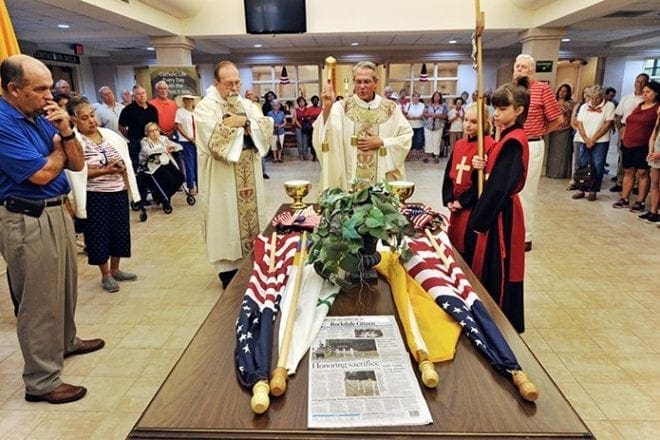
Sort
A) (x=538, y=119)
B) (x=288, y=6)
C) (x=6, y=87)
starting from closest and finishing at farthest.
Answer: (x=6, y=87)
(x=538, y=119)
(x=288, y=6)

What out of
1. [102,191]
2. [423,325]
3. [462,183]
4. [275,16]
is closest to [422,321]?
[423,325]

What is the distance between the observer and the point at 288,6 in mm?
7152

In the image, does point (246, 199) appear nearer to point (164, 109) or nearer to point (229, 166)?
point (229, 166)

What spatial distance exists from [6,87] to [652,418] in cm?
306

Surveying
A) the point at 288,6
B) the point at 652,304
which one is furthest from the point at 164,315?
the point at 288,6

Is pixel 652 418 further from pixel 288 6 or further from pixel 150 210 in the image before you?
pixel 288 6

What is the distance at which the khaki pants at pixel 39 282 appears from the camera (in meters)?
2.01

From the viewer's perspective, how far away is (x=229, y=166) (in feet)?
10.7

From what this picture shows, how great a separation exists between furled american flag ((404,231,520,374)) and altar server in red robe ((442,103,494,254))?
591 millimetres

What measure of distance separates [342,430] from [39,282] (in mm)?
1688

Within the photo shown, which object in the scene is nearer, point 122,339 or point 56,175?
point 56,175

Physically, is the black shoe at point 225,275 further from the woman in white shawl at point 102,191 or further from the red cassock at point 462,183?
the red cassock at point 462,183

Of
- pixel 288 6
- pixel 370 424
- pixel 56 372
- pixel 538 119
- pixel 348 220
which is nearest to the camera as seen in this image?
pixel 370 424

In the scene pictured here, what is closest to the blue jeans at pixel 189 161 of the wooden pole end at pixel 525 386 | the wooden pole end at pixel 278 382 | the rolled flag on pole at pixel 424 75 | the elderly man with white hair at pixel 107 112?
the elderly man with white hair at pixel 107 112
